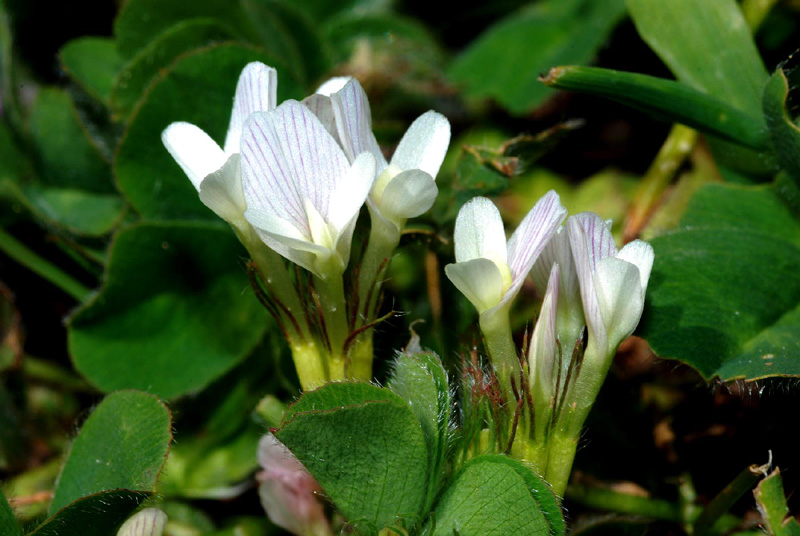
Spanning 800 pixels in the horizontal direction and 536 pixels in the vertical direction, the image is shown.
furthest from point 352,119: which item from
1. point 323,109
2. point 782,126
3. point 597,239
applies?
point 782,126

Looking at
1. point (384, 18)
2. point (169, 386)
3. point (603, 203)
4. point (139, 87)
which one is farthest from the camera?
point (384, 18)

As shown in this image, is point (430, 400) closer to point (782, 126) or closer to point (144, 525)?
point (144, 525)

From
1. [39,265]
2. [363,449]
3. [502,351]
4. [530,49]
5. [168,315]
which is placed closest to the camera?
[363,449]

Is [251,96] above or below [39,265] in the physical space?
above

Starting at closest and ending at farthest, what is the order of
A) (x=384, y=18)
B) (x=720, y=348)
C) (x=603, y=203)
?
1. (x=720, y=348)
2. (x=603, y=203)
3. (x=384, y=18)

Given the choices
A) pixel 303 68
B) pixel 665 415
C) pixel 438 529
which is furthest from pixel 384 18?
pixel 438 529

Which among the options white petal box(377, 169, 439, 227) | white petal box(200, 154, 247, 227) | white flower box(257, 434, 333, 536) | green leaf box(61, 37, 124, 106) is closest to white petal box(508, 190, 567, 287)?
white petal box(377, 169, 439, 227)

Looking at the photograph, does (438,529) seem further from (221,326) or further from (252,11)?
(252,11)
